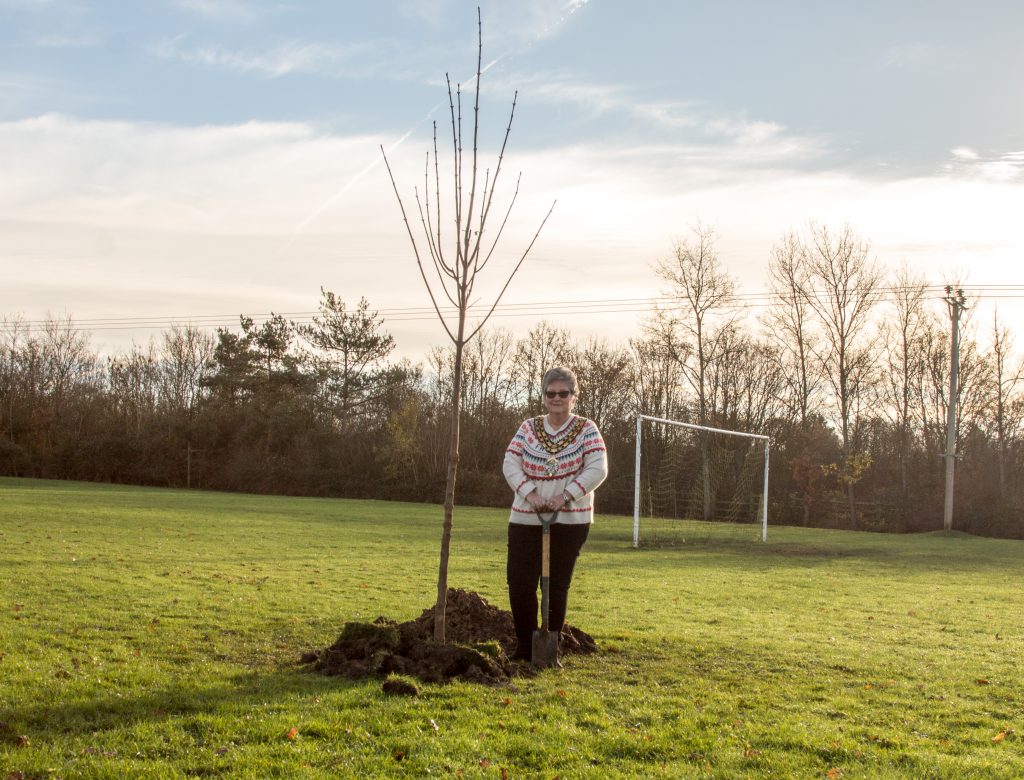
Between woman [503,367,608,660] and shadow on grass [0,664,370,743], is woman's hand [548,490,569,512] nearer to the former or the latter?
woman [503,367,608,660]

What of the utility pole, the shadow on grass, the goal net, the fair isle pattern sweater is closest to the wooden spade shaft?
the fair isle pattern sweater

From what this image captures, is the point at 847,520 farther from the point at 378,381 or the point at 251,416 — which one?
the point at 251,416

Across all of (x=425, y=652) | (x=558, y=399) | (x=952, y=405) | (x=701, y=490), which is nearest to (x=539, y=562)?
(x=425, y=652)

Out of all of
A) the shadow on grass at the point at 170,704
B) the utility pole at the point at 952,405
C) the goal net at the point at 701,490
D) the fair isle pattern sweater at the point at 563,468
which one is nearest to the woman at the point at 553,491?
the fair isle pattern sweater at the point at 563,468

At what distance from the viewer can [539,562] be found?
6305mm

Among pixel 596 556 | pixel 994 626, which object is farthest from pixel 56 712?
pixel 596 556

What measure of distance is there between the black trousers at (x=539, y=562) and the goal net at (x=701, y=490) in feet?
58.3

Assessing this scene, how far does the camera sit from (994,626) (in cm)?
1020

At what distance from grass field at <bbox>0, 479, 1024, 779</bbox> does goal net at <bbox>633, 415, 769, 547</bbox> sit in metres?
11.5

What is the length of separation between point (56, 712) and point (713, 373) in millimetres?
38786

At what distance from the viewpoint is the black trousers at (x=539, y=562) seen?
6.26 meters

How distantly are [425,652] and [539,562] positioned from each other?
98cm

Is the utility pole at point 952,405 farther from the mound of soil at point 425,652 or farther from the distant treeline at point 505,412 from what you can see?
the mound of soil at point 425,652

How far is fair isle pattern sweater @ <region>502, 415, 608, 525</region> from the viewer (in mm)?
6156
